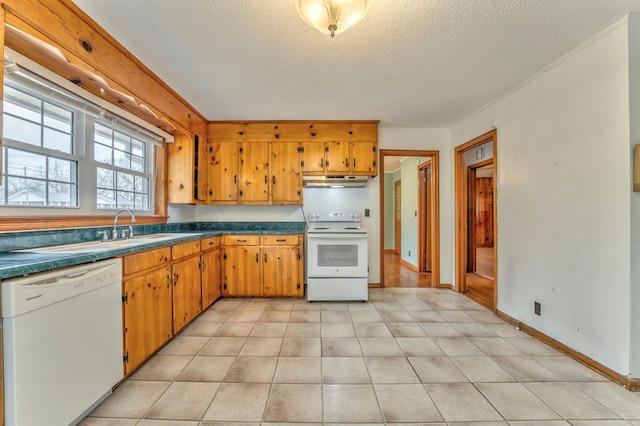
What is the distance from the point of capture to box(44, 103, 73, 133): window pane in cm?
183

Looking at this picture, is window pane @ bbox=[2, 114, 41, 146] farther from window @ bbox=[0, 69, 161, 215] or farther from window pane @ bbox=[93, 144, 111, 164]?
window pane @ bbox=[93, 144, 111, 164]

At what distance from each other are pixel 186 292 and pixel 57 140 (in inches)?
Result: 60.5

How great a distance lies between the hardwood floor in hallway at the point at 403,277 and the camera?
13.2 feet

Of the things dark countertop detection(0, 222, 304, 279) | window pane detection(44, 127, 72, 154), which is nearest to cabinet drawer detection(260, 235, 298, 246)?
dark countertop detection(0, 222, 304, 279)

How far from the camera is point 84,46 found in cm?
168

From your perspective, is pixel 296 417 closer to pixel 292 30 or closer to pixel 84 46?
pixel 292 30

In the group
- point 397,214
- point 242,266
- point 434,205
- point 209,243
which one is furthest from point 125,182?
point 397,214

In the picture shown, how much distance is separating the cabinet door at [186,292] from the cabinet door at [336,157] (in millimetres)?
1964

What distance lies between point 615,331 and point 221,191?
3.92 meters

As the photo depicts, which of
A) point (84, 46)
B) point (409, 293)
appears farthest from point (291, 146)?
point (409, 293)

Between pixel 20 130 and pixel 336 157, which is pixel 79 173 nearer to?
pixel 20 130

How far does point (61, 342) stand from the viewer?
1.25 meters

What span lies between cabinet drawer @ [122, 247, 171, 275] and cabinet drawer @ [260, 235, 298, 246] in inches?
49.9

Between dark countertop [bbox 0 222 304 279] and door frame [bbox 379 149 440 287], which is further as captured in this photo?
door frame [bbox 379 149 440 287]
